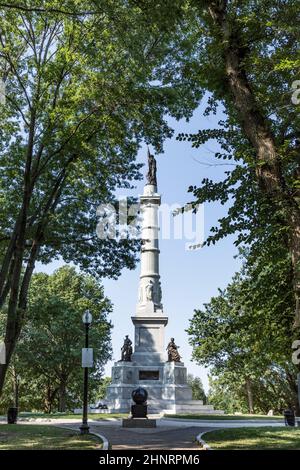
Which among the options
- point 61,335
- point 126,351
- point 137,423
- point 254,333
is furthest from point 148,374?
point 254,333

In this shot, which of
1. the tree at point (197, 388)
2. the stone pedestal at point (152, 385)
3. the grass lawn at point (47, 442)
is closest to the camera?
the grass lawn at point (47, 442)

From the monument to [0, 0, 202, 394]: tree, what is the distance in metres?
13.2

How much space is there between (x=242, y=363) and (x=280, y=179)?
2744 centimetres

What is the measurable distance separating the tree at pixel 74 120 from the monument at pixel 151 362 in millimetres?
13163

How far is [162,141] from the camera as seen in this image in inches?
620

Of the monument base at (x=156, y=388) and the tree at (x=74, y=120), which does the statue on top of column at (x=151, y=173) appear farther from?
the tree at (x=74, y=120)

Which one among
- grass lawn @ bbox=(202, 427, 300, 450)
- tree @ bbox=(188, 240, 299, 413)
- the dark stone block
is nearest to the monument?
tree @ bbox=(188, 240, 299, 413)

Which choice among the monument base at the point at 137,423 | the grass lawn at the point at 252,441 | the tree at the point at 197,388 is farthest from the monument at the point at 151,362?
the tree at the point at 197,388

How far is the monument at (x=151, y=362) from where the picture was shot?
3098 centimetres

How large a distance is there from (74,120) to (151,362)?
78.9 feet

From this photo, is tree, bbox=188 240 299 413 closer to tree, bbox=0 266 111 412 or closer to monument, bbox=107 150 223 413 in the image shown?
monument, bbox=107 150 223 413
